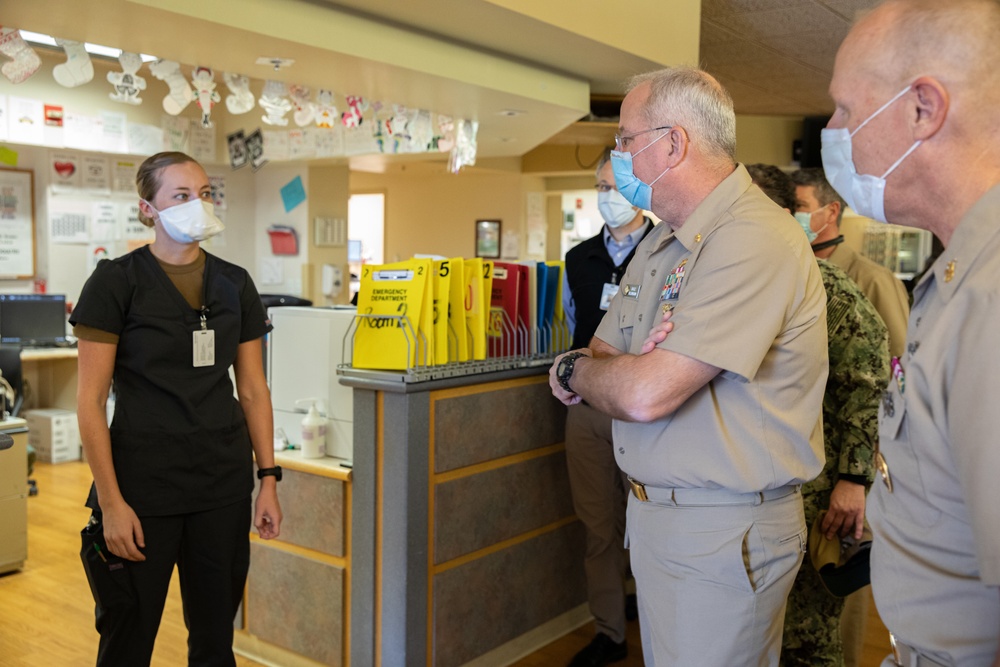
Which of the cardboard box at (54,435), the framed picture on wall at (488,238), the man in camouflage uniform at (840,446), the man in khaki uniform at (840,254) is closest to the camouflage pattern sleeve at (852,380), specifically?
the man in camouflage uniform at (840,446)

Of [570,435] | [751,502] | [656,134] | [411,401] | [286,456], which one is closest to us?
[751,502]

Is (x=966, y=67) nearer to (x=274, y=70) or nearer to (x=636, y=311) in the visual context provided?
(x=636, y=311)

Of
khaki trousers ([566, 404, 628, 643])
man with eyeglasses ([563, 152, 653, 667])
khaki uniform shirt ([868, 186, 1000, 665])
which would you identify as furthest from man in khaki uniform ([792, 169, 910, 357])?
khaki uniform shirt ([868, 186, 1000, 665])

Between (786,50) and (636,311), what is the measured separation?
4079 millimetres

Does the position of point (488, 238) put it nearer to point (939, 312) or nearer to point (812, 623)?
point (812, 623)

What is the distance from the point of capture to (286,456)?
9.86 feet

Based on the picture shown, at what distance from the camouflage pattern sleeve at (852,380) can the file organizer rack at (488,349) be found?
1106mm

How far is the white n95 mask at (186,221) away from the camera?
223 cm

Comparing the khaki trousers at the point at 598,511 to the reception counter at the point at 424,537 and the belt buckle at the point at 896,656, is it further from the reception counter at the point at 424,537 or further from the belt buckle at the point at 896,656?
the belt buckle at the point at 896,656

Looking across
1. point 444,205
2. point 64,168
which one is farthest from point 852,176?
point 444,205

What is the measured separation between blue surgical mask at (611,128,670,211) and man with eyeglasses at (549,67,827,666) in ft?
0.12

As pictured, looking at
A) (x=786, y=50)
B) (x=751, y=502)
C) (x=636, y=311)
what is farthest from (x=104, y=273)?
(x=786, y=50)

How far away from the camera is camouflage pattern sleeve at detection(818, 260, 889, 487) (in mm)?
2352

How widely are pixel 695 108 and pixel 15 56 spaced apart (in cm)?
208
